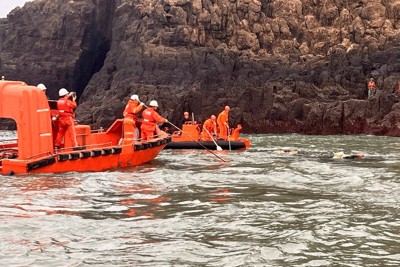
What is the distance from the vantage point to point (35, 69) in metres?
66.1

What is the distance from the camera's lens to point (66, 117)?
54.9ft

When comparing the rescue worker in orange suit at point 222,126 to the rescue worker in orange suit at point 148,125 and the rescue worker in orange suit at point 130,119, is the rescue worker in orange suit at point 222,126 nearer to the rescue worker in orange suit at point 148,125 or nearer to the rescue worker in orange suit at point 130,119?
the rescue worker in orange suit at point 148,125

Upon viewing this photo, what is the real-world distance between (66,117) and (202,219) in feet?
28.2

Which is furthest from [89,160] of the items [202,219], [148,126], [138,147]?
[202,219]

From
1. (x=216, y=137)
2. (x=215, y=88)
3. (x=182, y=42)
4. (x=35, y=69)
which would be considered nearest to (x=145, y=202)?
(x=216, y=137)

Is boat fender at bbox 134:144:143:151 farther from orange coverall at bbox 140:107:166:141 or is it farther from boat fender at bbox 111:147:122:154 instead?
orange coverall at bbox 140:107:166:141

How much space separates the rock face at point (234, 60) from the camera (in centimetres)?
4272

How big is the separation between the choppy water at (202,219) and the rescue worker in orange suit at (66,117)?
2.04 meters

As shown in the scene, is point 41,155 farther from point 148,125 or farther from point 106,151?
point 148,125

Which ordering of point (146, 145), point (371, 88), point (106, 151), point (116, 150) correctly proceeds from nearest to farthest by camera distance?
point (106, 151)
point (116, 150)
point (146, 145)
point (371, 88)

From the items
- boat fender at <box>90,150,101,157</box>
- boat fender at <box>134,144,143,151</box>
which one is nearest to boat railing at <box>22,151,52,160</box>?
boat fender at <box>90,150,101,157</box>

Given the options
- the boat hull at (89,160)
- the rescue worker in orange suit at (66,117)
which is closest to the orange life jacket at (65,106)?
the rescue worker in orange suit at (66,117)

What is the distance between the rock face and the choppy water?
1006 inches

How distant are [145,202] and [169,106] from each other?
3587 centimetres
